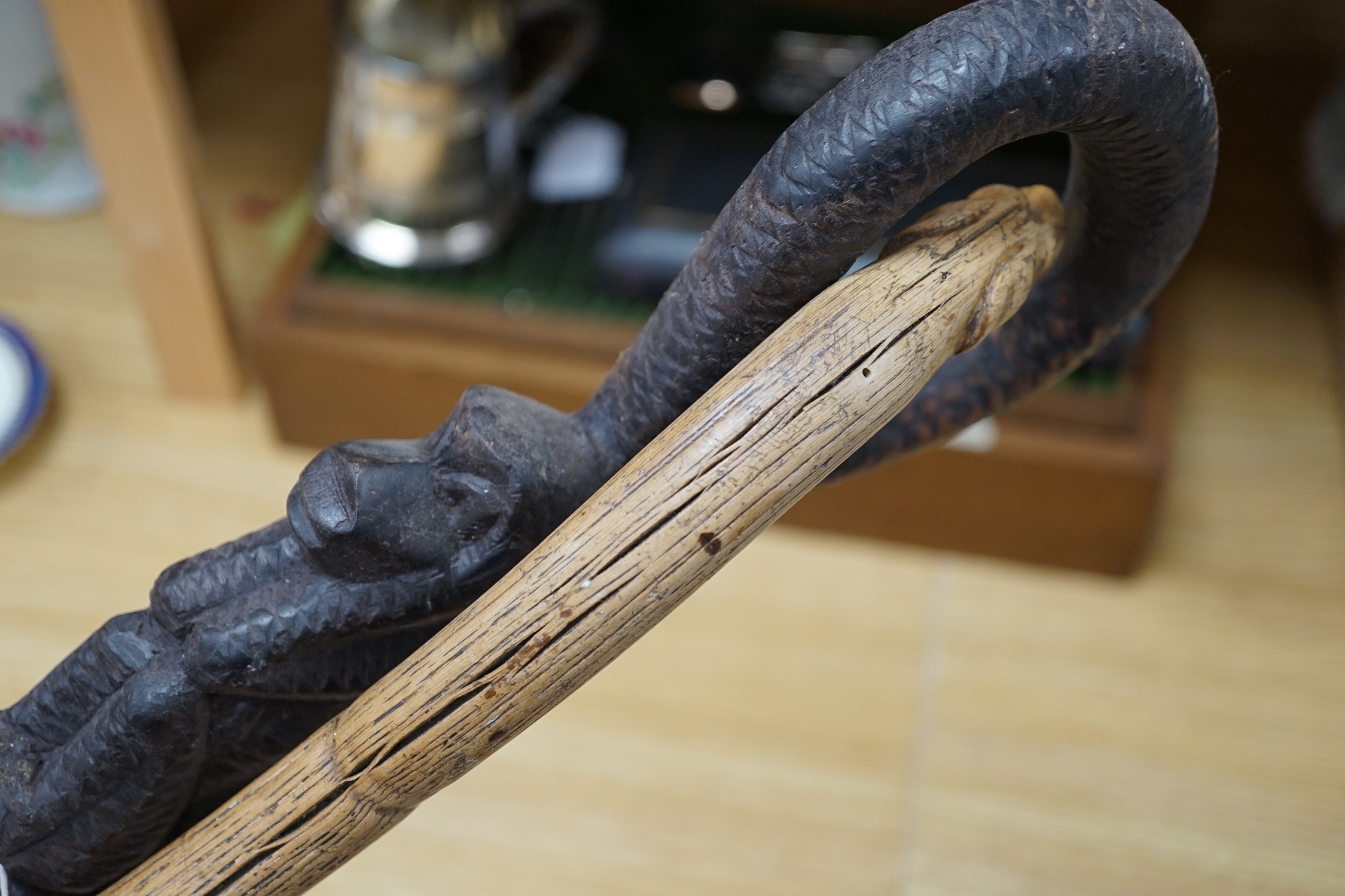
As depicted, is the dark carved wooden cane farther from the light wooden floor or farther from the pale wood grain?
the pale wood grain

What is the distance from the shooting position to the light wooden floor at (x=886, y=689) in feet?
2.50

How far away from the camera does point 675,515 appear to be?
33 centimetres

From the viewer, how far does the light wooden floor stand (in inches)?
30.0

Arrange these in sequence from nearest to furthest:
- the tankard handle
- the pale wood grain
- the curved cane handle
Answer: the curved cane handle < the pale wood grain < the tankard handle

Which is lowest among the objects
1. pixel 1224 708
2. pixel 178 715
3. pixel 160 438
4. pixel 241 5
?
pixel 1224 708

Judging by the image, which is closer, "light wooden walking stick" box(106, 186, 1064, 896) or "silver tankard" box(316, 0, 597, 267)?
"light wooden walking stick" box(106, 186, 1064, 896)

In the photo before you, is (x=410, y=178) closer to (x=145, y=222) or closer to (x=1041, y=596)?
(x=145, y=222)

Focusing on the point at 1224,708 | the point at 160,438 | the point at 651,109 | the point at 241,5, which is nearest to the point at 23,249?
the point at 160,438

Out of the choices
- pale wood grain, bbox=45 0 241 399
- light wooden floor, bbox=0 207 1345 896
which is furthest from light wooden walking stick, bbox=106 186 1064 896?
pale wood grain, bbox=45 0 241 399

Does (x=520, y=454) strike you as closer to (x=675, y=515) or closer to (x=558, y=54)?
(x=675, y=515)

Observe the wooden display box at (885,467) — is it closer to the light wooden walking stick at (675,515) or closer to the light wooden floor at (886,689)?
the light wooden floor at (886,689)

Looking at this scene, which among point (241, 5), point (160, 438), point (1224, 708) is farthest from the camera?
point (241, 5)

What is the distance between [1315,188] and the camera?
3.28 feet

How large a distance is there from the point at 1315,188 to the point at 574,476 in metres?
0.85
